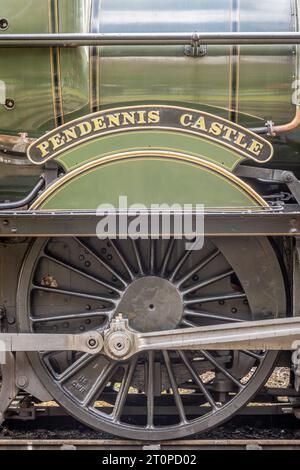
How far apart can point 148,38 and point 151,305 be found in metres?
1.59

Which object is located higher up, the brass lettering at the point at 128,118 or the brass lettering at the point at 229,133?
the brass lettering at the point at 128,118

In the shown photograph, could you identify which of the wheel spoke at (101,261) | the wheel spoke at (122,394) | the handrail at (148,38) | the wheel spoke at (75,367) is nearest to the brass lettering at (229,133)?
the handrail at (148,38)

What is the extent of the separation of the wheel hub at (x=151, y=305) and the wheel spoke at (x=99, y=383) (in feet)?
1.08

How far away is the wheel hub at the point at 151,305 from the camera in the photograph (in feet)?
13.8

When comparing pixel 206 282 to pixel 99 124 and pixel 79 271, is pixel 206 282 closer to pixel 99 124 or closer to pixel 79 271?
pixel 79 271

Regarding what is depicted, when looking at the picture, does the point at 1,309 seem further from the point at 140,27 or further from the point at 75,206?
the point at 140,27

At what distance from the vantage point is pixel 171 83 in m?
4.08

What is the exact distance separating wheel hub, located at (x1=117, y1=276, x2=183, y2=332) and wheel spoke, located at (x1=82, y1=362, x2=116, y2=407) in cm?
33

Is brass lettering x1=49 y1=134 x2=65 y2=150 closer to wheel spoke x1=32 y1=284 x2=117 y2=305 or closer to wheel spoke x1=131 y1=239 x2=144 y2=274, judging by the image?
wheel spoke x1=131 y1=239 x2=144 y2=274

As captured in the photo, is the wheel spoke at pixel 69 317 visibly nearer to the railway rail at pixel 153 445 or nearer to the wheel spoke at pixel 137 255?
the wheel spoke at pixel 137 255

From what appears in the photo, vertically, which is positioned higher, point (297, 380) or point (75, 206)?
point (75, 206)
